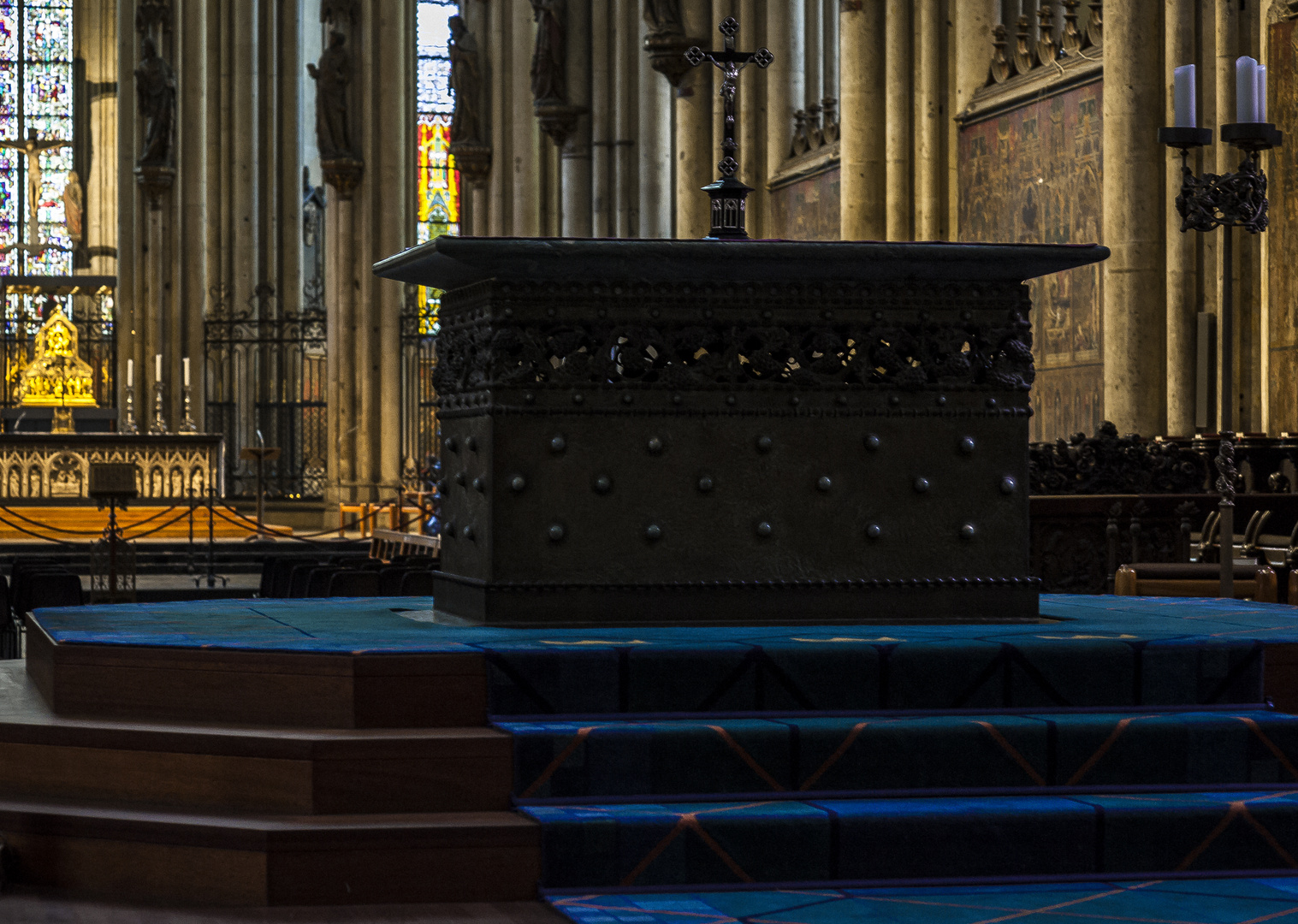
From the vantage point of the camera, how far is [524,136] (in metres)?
26.0

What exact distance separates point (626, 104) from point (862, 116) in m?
7.18

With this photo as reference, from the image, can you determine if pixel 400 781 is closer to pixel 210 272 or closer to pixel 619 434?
pixel 619 434

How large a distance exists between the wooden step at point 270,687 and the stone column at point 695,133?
16.4m

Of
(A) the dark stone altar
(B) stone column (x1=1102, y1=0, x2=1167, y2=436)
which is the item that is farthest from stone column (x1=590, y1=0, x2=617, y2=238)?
(A) the dark stone altar

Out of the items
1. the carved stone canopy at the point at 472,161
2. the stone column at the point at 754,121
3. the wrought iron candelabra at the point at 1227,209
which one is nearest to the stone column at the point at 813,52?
the stone column at the point at 754,121

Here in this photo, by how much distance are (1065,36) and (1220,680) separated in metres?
10.3

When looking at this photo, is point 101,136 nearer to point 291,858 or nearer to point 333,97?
point 333,97

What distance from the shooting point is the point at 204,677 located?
13.9 feet

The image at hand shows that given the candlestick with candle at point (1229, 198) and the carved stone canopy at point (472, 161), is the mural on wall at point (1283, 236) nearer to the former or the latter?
the candlestick with candle at point (1229, 198)

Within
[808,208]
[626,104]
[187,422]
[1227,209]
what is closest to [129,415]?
[187,422]

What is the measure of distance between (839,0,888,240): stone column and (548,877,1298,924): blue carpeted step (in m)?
12.8

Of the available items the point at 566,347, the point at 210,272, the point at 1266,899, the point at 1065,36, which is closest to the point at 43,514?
the point at 210,272

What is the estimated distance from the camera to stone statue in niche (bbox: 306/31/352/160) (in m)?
23.8

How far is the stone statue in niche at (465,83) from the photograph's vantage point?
25.1m
